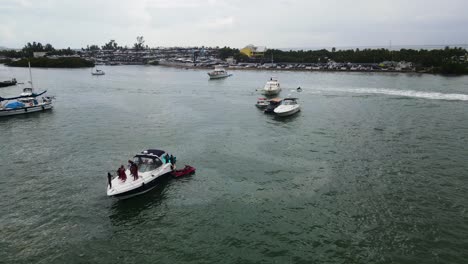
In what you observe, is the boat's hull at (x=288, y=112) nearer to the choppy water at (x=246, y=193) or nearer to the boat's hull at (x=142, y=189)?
the choppy water at (x=246, y=193)

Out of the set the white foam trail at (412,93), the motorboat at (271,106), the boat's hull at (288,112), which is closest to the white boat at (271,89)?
the white foam trail at (412,93)

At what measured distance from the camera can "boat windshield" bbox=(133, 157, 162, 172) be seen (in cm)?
2997

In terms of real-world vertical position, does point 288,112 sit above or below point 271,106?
below

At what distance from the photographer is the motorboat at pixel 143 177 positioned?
1059 inches

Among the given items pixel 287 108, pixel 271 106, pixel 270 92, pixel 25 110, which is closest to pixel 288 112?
pixel 287 108

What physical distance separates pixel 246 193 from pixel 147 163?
9153 mm

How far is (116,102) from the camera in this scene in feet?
251

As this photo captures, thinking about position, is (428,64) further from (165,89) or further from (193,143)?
(193,143)

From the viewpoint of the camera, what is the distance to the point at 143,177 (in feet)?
94.0

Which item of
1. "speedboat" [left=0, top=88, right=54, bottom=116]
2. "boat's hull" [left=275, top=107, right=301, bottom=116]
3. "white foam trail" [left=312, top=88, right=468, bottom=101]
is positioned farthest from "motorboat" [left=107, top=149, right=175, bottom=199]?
"white foam trail" [left=312, top=88, right=468, bottom=101]

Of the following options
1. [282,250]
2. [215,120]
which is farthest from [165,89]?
[282,250]

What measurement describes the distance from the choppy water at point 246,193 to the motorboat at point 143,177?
3.16ft

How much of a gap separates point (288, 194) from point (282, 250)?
7752mm

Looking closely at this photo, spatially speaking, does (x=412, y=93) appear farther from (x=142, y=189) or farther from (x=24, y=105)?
(x=24, y=105)
